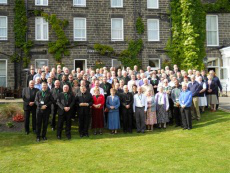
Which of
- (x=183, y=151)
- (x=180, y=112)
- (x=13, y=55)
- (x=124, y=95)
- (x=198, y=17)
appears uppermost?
(x=198, y=17)

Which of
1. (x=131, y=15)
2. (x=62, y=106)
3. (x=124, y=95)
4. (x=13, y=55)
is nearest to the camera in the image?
(x=62, y=106)

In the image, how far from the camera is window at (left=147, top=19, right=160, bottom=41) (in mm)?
23391

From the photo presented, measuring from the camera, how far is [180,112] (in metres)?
12.1

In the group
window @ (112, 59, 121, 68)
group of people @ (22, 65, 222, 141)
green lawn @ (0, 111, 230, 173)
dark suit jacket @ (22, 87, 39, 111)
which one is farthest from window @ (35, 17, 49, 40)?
green lawn @ (0, 111, 230, 173)

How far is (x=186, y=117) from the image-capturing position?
11633mm

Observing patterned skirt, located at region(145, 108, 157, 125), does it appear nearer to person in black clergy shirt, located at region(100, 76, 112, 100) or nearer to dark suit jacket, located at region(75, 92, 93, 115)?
person in black clergy shirt, located at region(100, 76, 112, 100)

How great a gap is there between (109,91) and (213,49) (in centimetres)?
1492

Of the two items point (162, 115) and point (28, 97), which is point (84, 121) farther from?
point (162, 115)

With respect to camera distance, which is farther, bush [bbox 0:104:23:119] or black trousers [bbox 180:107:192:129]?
bush [bbox 0:104:23:119]

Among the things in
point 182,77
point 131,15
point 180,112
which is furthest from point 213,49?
point 180,112

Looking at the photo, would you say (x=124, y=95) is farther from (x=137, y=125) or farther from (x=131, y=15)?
(x=131, y=15)

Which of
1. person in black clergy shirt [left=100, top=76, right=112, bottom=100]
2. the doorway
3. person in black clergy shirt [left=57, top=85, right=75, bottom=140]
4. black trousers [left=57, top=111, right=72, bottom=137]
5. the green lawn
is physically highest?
the doorway

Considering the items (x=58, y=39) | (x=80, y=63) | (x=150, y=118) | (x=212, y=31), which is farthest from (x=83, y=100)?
(x=212, y=31)

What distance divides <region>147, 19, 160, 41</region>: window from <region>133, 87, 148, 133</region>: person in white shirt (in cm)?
1263
